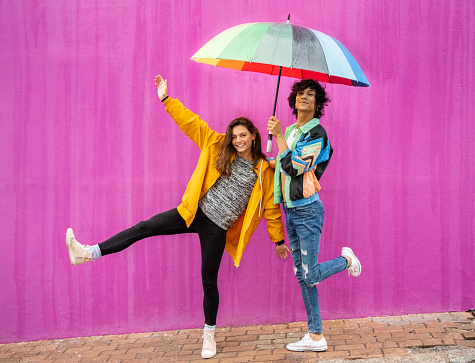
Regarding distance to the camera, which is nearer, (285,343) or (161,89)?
(161,89)

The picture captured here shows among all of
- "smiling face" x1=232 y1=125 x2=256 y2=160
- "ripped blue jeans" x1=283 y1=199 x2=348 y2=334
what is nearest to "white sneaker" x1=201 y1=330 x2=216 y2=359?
"ripped blue jeans" x1=283 y1=199 x2=348 y2=334

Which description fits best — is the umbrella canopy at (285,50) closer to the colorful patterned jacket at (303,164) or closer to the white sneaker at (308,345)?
the colorful patterned jacket at (303,164)

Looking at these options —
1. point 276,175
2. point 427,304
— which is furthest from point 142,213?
point 427,304

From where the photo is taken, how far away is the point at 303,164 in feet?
12.4

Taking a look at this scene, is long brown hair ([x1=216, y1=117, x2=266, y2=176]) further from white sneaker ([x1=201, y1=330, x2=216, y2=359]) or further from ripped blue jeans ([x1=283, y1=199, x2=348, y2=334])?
white sneaker ([x1=201, y1=330, x2=216, y2=359])

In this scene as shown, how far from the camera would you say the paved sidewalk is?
396cm

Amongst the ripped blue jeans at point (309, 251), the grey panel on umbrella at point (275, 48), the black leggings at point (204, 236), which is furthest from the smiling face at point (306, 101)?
the black leggings at point (204, 236)

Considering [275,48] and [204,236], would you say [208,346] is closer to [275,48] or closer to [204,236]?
[204,236]

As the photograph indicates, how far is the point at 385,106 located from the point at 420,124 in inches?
14.3

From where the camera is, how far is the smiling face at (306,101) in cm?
399

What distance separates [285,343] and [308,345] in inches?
12.2

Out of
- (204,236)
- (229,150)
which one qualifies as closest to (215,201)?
(204,236)

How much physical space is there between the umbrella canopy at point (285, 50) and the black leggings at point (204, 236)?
130 cm

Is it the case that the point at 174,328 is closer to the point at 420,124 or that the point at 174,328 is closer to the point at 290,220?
the point at 290,220
